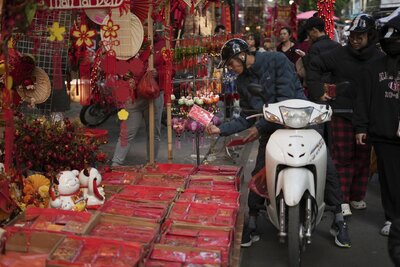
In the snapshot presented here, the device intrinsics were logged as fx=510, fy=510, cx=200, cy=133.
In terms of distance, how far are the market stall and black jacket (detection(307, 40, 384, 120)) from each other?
108 centimetres

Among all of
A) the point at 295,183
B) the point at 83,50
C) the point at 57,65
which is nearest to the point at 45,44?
the point at 57,65

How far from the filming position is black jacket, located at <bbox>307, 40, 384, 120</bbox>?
4.88m

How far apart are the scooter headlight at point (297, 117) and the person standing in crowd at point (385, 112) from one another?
816 mm

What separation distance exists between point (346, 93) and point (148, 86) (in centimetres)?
196

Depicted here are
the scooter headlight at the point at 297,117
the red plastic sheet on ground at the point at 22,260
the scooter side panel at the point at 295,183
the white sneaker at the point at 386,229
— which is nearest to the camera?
the red plastic sheet on ground at the point at 22,260

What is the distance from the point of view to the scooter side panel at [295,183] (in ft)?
11.7

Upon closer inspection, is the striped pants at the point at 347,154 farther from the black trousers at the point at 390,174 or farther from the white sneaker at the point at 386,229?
the black trousers at the point at 390,174

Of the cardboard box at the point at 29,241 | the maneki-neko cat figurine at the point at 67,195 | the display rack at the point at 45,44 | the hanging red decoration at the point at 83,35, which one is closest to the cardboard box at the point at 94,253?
the cardboard box at the point at 29,241

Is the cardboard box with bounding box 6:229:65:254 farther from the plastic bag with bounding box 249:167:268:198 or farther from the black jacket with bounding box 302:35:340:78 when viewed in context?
the black jacket with bounding box 302:35:340:78

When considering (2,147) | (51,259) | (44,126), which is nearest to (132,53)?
(44,126)

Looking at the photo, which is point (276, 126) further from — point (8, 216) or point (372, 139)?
point (8, 216)

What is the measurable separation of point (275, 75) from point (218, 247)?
1579 millimetres

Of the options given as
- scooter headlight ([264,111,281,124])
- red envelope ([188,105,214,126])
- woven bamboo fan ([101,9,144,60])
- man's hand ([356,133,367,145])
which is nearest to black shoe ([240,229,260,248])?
red envelope ([188,105,214,126])

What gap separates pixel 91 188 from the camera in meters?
3.94
